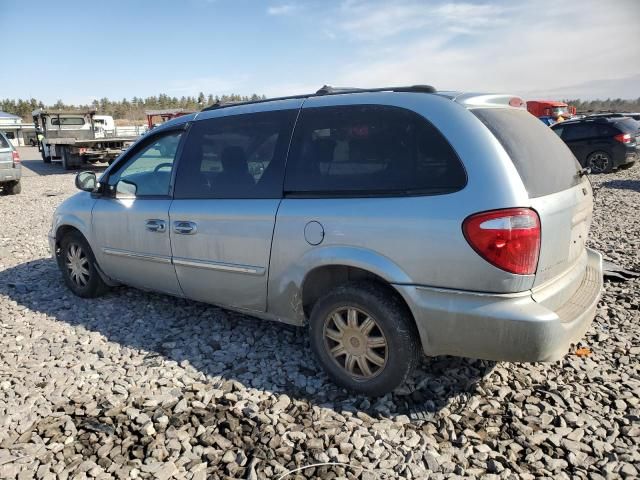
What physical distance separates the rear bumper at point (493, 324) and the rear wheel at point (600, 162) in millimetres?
13397

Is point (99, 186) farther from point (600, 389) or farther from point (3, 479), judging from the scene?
point (600, 389)

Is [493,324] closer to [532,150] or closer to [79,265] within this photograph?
[532,150]

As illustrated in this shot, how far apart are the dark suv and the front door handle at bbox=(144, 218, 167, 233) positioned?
1363 cm

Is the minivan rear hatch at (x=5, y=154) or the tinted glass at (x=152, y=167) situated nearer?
the tinted glass at (x=152, y=167)

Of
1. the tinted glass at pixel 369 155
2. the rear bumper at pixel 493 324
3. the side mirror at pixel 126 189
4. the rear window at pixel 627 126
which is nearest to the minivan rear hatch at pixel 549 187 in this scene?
the rear bumper at pixel 493 324

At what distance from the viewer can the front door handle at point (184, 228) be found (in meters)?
3.67

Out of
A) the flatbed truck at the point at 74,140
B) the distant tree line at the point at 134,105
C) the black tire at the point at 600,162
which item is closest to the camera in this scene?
the black tire at the point at 600,162

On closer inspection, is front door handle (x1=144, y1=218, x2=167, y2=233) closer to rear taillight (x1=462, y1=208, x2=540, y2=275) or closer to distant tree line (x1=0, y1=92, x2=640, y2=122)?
rear taillight (x1=462, y1=208, x2=540, y2=275)

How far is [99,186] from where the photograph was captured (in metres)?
4.55

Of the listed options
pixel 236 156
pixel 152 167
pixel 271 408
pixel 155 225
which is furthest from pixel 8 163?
pixel 271 408

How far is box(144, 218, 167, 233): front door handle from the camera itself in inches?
153

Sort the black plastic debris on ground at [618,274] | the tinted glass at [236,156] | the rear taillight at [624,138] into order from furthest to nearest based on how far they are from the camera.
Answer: the rear taillight at [624,138] < the black plastic debris on ground at [618,274] < the tinted glass at [236,156]

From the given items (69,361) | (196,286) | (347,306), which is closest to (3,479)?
(69,361)

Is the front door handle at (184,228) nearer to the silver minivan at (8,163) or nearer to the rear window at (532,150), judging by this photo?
the rear window at (532,150)
